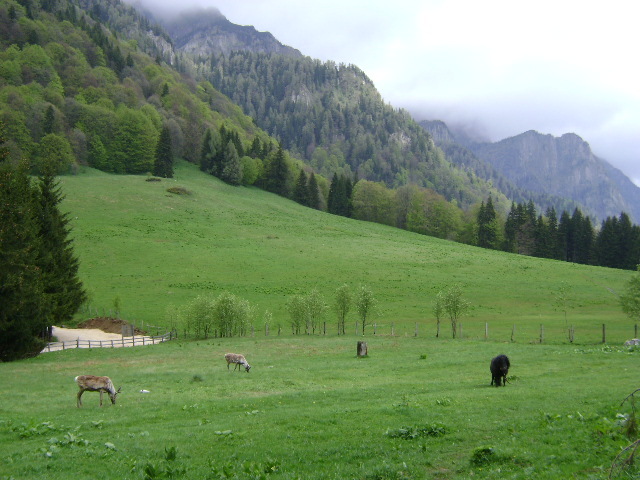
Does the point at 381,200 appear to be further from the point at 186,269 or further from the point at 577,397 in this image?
the point at 577,397

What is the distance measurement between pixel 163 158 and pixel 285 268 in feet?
251

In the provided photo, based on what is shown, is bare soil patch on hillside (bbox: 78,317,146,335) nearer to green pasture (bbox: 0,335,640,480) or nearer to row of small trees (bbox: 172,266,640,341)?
row of small trees (bbox: 172,266,640,341)

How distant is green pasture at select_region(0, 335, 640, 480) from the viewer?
10828 millimetres

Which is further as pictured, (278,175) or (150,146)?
(278,175)

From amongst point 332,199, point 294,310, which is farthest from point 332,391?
point 332,199

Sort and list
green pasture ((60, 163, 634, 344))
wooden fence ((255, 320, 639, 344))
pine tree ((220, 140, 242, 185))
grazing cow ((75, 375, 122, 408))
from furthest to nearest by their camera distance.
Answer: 1. pine tree ((220, 140, 242, 185))
2. green pasture ((60, 163, 634, 344))
3. wooden fence ((255, 320, 639, 344))
4. grazing cow ((75, 375, 122, 408))

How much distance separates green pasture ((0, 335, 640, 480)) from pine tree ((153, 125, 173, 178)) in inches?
4470

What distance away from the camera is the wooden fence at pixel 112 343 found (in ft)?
139

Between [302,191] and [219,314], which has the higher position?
[302,191]

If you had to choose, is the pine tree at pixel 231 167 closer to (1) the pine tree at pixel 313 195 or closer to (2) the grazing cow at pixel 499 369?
(1) the pine tree at pixel 313 195

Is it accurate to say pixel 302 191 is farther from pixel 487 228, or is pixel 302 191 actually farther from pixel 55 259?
pixel 55 259

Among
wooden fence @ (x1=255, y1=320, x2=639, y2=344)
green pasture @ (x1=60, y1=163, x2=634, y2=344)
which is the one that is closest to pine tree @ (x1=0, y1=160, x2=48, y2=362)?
green pasture @ (x1=60, y1=163, x2=634, y2=344)

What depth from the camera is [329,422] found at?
48.6 feet

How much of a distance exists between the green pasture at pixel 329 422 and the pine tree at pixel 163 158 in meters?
114
